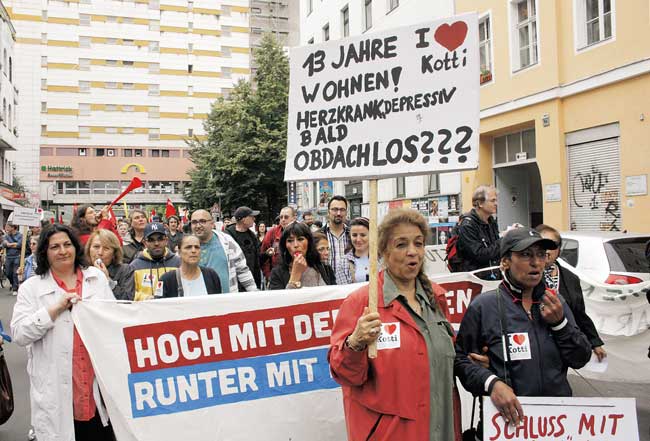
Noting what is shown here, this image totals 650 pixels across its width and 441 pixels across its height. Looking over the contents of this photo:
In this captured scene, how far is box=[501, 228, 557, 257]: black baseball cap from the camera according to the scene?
2.88 m

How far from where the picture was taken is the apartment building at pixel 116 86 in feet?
198

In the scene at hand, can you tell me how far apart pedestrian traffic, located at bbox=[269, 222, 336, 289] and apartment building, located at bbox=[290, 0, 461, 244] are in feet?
28.4

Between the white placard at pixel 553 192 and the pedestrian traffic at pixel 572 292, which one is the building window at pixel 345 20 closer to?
the white placard at pixel 553 192

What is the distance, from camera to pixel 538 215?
60.0 feet

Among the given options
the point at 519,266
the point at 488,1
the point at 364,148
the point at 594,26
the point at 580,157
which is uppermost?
the point at 488,1

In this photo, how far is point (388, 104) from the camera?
3107mm

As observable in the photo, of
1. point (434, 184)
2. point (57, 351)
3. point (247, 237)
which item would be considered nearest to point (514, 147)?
point (434, 184)

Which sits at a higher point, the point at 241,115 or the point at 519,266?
the point at 241,115

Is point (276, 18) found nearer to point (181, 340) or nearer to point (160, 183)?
point (160, 183)

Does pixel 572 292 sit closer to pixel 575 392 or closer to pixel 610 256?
pixel 575 392

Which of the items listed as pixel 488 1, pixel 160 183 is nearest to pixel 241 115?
pixel 488 1

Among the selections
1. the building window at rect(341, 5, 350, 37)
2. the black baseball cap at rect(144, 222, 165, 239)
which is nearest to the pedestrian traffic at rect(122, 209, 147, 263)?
the black baseball cap at rect(144, 222, 165, 239)

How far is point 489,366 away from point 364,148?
4.24ft

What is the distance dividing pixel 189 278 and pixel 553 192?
1246 cm
